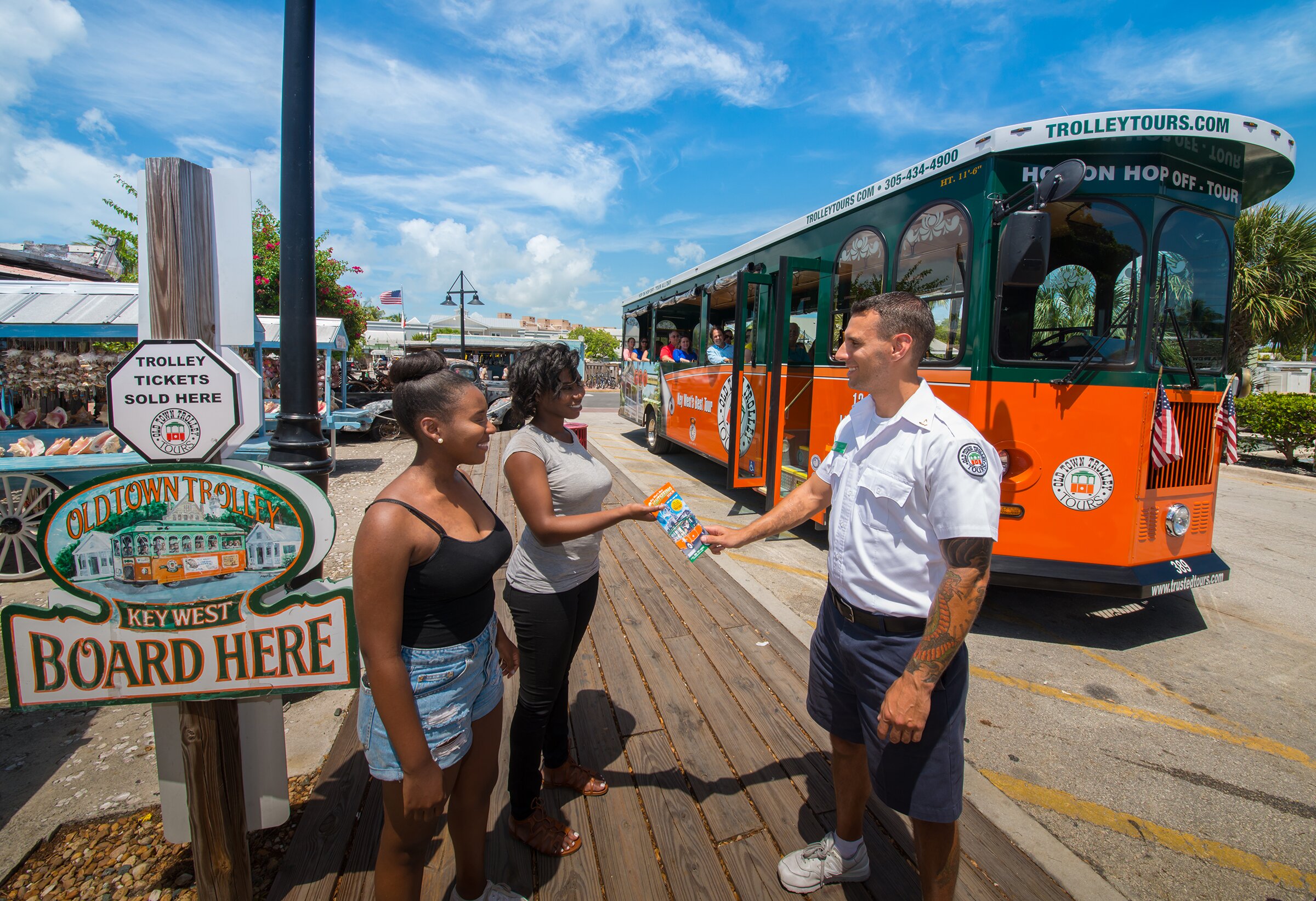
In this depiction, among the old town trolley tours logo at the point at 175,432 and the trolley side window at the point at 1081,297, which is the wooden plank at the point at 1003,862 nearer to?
the old town trolley tours logo at the point at 175,432

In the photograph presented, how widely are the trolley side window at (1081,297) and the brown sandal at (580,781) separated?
3785 mm

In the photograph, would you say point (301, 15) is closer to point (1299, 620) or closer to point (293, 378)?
point (293, 378)

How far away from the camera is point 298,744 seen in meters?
3.03

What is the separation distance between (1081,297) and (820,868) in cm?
433

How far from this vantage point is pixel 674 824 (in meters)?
2.41

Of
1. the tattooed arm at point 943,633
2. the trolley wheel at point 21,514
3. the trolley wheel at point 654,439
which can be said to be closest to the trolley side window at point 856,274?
the tattooed arm at point 943,633

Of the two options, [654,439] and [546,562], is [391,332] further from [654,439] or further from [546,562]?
[546,562]

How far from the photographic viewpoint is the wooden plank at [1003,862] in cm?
215

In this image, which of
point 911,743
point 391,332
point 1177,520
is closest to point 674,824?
point 911,743

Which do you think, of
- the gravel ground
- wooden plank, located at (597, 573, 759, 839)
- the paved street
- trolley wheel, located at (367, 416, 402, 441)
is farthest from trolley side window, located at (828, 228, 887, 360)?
trolley wheel, located at (367, 416, 402, 441)

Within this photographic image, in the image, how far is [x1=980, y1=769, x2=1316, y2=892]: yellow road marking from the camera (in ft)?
8.03

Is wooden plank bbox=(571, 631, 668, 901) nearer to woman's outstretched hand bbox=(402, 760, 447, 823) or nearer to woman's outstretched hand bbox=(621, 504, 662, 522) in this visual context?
woman's outstretched hand bbox=(402, 760, 447, 823)

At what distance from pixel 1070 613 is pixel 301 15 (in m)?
6.26

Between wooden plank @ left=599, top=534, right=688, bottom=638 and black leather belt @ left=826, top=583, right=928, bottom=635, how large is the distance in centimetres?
218
